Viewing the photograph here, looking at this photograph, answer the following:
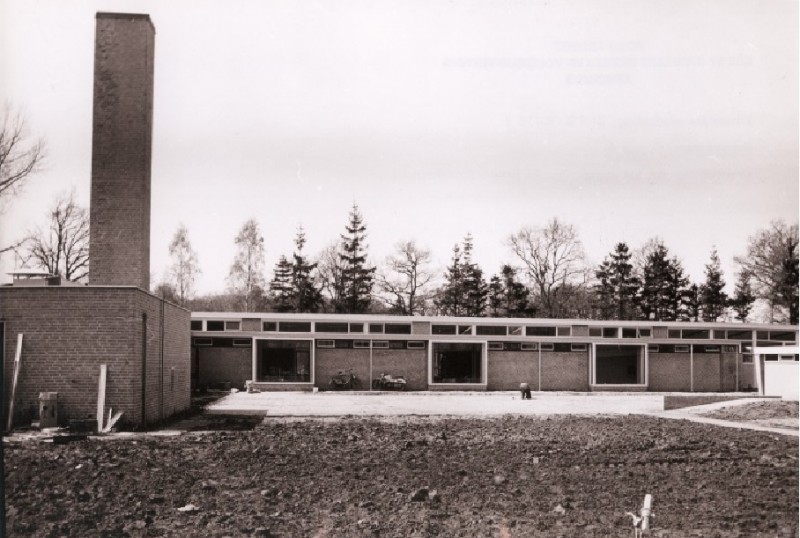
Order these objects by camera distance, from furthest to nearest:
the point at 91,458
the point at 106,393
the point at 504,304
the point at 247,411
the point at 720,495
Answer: the point at 504,304 → the point at 247,411 → the point at 106,393 → the point at 91,458 → the point at 720,495

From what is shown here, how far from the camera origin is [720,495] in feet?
33.3

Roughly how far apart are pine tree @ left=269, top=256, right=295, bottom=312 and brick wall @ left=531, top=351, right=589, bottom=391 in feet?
86.8

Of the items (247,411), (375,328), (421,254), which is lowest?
(247,411)

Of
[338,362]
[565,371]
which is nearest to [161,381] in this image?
[338,362]

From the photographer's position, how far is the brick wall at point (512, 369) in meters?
45.9

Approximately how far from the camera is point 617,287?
73.2 meters

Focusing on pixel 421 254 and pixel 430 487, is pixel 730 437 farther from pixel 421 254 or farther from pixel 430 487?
pixel 421 254

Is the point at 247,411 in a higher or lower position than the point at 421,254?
lower

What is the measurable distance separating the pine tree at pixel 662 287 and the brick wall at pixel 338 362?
37.9 meters

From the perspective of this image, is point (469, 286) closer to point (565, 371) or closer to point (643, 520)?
point (565, 371)

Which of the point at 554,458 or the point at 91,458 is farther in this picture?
the point at 554,458

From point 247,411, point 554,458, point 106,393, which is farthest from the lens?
point 247,411

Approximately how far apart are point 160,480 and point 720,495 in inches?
288

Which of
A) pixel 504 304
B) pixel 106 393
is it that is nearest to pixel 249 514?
pixel 106 393
